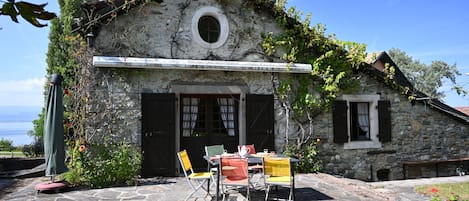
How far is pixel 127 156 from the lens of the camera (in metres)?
7.61

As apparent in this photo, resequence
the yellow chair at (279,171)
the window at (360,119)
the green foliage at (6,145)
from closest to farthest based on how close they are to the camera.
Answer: the yellow chair at (279,171) → the window at (360,119) → the green foliage at (6,145)

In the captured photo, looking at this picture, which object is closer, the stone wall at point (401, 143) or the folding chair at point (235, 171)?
the folding chair at point (235, 171)

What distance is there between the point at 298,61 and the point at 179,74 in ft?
10.4

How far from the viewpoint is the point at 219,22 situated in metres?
9.07

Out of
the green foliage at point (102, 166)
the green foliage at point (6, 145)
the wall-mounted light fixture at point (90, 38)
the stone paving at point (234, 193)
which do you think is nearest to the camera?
the stone paving at point (234, 193)

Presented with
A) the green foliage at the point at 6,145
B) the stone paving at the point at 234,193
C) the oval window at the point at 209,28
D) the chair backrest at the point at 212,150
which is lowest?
the stone paving at the point at 234,193

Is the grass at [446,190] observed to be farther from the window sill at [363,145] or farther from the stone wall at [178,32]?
the stone wall at [178,32]

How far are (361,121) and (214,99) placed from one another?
4.31 metres

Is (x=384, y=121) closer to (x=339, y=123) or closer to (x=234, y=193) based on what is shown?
(x=339, y=123)

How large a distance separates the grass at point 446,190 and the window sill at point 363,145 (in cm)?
226

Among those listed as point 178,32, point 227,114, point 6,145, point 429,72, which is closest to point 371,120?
point 227,114

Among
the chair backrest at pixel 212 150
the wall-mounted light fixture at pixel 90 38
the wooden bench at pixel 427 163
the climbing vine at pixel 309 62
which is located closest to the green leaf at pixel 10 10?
the chair backrest at pixel 212 150

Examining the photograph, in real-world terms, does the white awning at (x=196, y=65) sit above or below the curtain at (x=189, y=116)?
above

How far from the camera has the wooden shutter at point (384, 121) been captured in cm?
988
